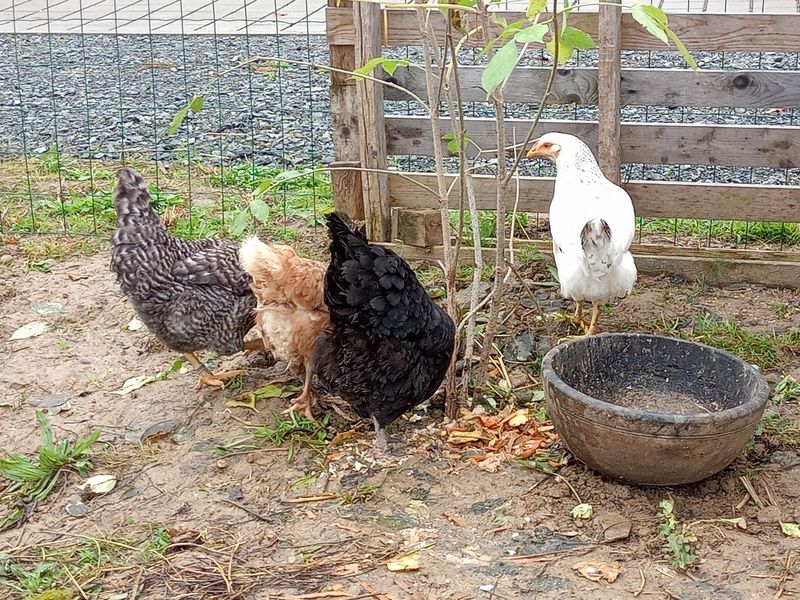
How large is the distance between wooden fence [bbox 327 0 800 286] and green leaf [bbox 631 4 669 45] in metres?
2.61

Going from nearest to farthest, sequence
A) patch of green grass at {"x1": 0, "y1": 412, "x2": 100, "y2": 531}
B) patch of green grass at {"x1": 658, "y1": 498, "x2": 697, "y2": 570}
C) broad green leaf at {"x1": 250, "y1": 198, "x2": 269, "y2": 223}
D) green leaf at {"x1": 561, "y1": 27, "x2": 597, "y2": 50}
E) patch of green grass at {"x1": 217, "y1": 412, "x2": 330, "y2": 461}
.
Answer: green leaf at {"x1": 561, "y1": 27, "x2": 597, "y2": 50}, broad green leaf at {"x1": 250, "y1": 198, "x2": 269, "y2": 223}, patch of green grass at {"x1": 658, "y1": 498, "x2": 697, "y2": 570}, patch of green grass at {"x1": 0, "y1": 412, "x2": 100, "y2": 531}, patch of green grass at {"x1": 217, "y1": 412, "x2": 330, "y2": 461}

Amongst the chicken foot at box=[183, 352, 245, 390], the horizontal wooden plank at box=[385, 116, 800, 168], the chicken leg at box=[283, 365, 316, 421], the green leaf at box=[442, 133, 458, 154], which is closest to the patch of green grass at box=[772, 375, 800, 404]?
the horizontal wooden plank at box=[385, 116, 800, 168]

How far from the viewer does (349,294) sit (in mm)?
3693

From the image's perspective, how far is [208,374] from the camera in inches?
181

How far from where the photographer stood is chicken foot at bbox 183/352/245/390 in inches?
179

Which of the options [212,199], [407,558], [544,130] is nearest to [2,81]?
[212,199]

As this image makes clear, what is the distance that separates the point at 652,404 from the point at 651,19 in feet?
6.88

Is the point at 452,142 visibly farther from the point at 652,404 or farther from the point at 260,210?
the point at 652,404

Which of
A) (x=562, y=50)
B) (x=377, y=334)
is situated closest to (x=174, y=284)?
(x=377, y=334)

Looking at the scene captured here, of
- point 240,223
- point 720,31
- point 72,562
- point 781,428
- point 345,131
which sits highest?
point 720,31

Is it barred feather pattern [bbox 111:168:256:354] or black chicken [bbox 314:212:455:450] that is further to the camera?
barred feather pattern [bbox 111:168:256:354]

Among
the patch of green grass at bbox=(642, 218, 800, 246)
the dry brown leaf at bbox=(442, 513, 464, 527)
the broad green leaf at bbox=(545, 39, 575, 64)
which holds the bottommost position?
the dry brown leaf at bbox=(442, 513, 464, 527)

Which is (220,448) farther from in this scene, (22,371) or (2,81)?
(2,81)

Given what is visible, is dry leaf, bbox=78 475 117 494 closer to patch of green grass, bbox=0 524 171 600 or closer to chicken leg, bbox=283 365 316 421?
patch of green grass, bbox=0 524 171 600
